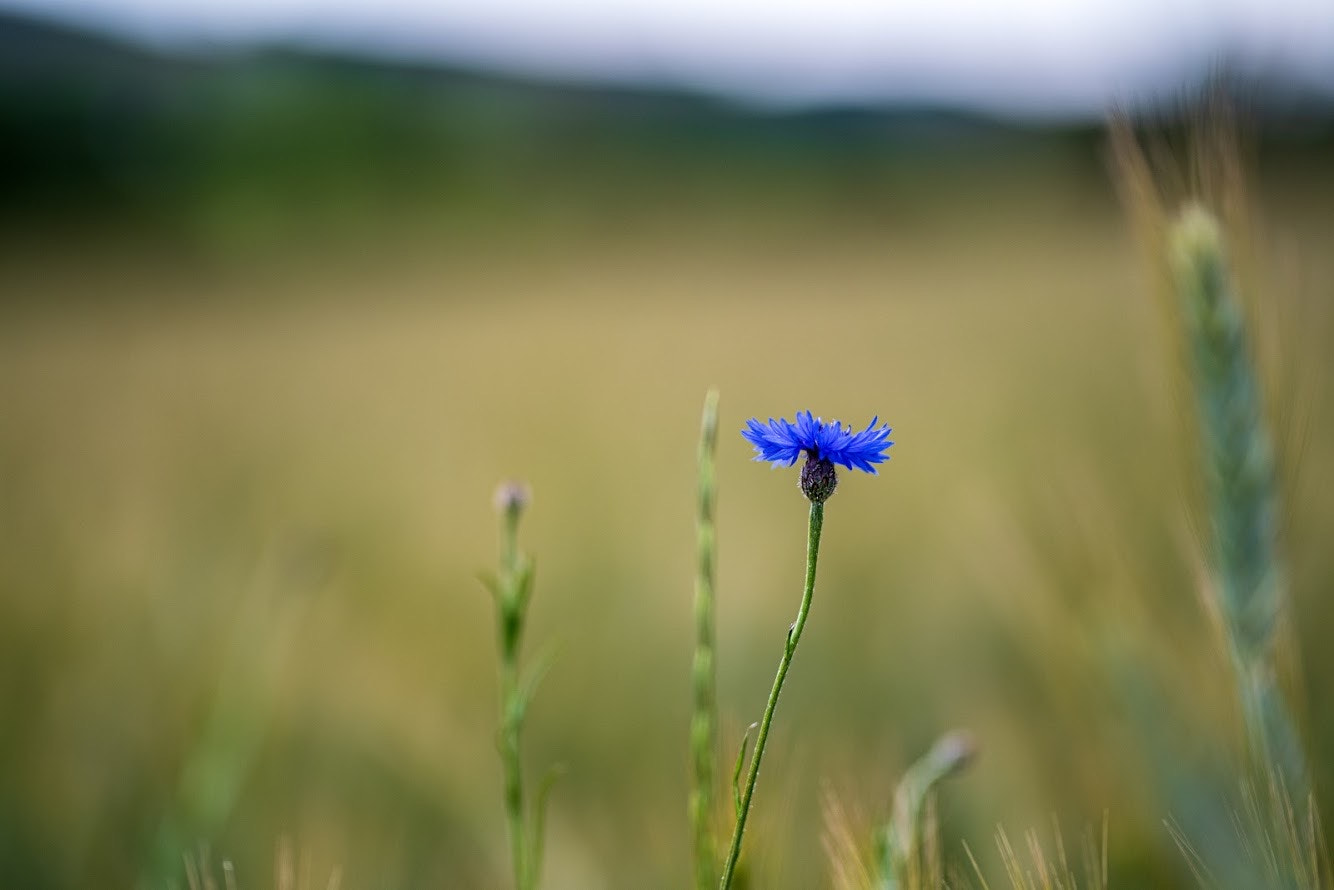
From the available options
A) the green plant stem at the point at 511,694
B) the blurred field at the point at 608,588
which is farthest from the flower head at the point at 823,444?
the blurred field at the point at 608,588

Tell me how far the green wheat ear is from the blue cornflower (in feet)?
1.39

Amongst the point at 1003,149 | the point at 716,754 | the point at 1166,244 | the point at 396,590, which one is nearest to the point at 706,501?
the point at 716,754

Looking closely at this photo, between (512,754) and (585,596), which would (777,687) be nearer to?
(512,754)

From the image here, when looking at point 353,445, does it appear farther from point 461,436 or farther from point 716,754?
point 716,754

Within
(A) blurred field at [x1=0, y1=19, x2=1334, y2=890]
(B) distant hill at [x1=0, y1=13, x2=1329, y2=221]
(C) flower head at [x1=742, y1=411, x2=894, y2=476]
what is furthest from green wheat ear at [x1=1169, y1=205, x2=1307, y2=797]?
(B) distant hill at [x1=0, y1=13, x2=1329, y2=221]

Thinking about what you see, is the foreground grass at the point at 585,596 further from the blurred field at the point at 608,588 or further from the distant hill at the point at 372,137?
the distant hill at the point at 372,137

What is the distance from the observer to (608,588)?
1.63 m

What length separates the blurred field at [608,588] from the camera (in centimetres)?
89

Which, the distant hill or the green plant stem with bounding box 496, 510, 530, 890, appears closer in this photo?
the green plant stem with bounding box 496, 510, 530, 890

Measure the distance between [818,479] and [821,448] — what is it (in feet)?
0.05

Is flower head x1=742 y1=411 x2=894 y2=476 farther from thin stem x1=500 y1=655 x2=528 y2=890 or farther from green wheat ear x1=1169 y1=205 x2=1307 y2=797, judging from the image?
green wheat ear x1=1169 y1=205 x2=1307 y2=797

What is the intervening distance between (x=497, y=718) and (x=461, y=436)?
149cm

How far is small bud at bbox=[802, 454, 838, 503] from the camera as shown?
369 mm

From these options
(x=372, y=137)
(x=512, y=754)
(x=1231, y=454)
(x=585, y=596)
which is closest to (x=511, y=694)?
(x=512, y=754)
